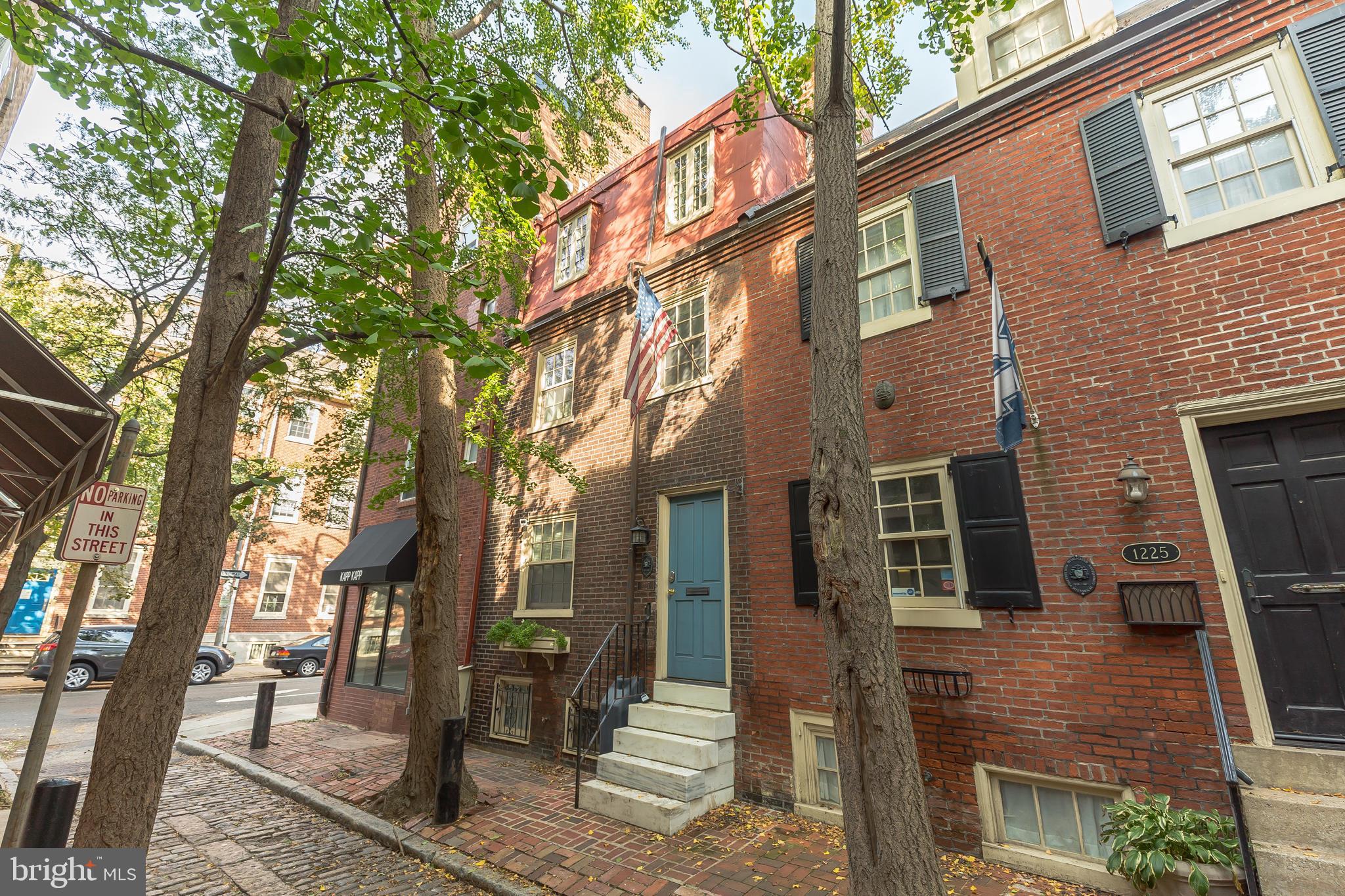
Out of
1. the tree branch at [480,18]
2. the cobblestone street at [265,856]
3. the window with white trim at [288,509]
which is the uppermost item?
the tree branch at [480,18]

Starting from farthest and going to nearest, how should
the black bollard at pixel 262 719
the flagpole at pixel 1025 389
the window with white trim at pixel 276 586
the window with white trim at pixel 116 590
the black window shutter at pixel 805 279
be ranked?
the window with white trim at pixel 276 586, the window with white trim at pixel 116 590, the black bollard at pixel 262 719, the black window shutter at pixel 805 279, the flagpole at pixel 1025 389

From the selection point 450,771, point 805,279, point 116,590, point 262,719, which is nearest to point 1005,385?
point 805,279

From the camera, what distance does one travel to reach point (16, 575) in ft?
24.9

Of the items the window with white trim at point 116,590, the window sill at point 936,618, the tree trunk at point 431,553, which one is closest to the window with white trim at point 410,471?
the tree trunk at point 431,553

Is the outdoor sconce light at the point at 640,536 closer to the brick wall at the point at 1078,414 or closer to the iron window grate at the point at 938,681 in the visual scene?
the brick wall at the point at 1078,414

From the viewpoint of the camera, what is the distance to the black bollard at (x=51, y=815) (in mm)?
3986

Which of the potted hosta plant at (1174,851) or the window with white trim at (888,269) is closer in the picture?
the potted hosta plant at (1174,851)

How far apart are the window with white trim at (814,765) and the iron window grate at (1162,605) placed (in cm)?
283

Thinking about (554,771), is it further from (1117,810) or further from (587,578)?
(1117,810)

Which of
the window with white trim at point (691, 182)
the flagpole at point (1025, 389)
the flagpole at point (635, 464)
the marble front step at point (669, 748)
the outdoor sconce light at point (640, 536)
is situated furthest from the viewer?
the window with white trim at point (691, 182)

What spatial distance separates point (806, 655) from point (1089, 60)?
6.57 metres

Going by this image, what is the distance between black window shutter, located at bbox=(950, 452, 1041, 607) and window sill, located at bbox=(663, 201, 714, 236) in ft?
18.3

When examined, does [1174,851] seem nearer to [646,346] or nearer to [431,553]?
[646,346]

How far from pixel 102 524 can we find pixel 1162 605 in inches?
317
